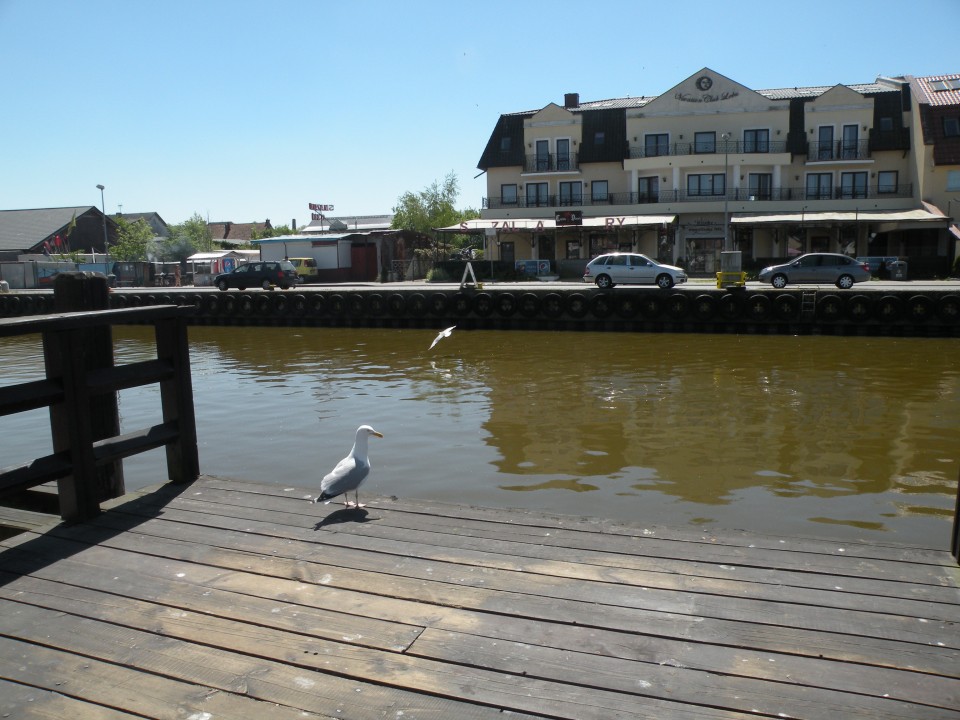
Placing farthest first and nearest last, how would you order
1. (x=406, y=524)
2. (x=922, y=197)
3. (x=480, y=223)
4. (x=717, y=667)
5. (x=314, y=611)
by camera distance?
(x=480, y=223), (x=922, y=197), (x=406, y=524), (x=314, y=611), (x=717, y=667)

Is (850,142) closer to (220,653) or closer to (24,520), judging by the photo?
(24,520)

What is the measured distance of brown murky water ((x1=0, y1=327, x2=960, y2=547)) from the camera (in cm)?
824

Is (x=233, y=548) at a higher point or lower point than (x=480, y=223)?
Result: lower

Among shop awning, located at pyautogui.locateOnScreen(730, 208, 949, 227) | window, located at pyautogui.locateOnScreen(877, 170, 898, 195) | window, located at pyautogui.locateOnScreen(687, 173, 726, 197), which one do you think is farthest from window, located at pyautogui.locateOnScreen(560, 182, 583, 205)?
window, located at pyautogui.locateOnScreen(877, 170, 898, 195)

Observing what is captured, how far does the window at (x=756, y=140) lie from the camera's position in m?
46.3

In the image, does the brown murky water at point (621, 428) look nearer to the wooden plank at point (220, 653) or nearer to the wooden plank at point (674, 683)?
the wooden plank at point (220, 653)

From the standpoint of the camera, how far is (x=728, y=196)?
46156 millimetres

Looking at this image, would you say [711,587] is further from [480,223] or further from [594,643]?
[480,223]

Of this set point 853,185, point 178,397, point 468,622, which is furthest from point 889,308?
point 853,185

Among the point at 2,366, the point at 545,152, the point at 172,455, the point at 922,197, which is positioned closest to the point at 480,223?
the point at 545,152

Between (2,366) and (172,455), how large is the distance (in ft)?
61.5

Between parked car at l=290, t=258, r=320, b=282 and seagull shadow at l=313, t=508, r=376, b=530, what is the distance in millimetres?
39094

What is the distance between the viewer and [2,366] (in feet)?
68.4

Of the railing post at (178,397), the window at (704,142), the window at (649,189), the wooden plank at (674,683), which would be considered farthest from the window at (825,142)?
the wooden plank at (674,683)
